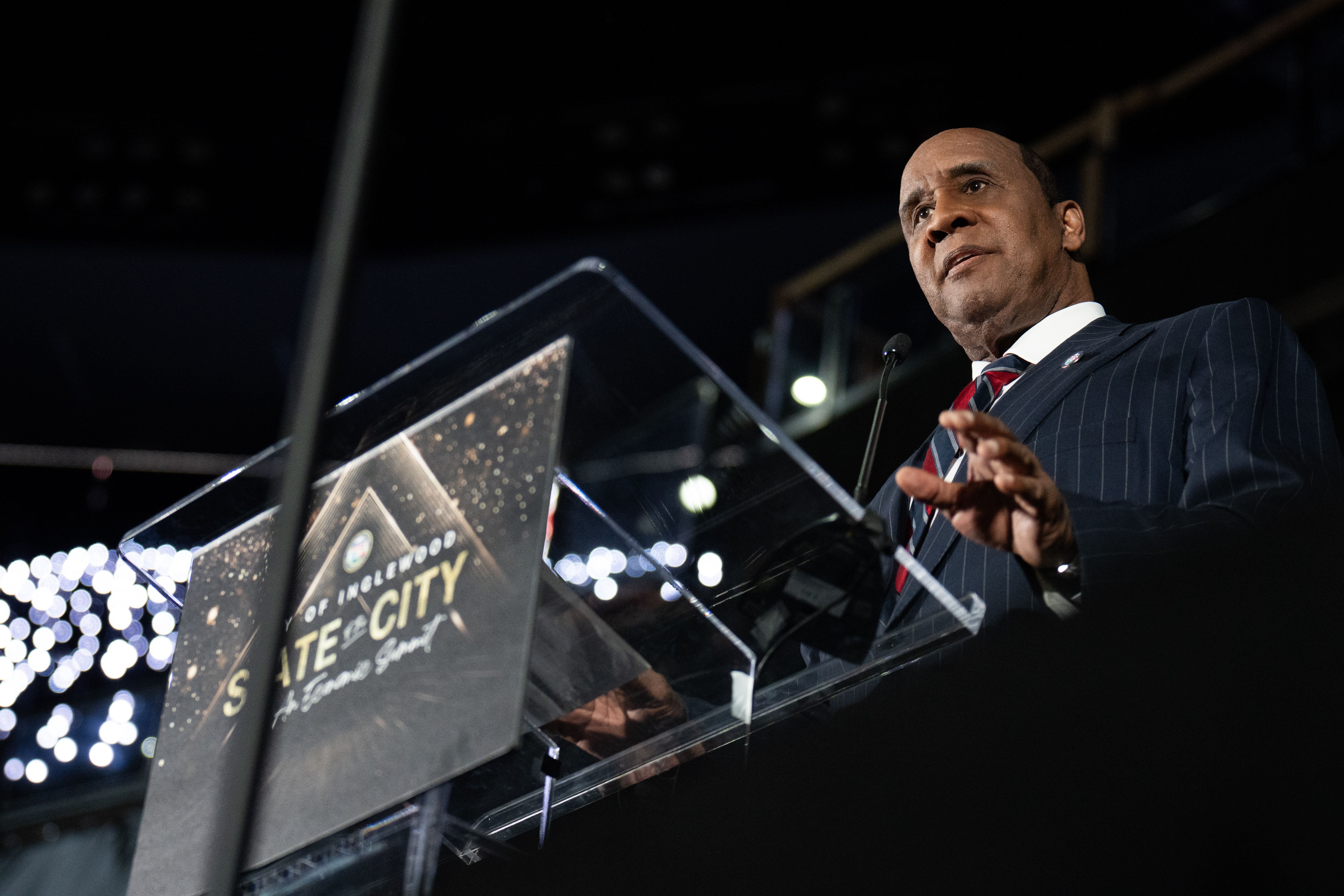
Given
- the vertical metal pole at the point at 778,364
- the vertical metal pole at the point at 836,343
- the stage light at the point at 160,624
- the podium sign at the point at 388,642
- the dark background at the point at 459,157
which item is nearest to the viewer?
the podium sign at the point at 388,642

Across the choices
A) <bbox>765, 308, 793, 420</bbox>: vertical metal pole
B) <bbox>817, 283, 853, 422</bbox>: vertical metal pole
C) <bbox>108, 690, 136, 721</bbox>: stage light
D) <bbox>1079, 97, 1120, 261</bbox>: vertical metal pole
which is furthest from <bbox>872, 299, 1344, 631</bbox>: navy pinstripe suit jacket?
<bbox>108, 690, 136, 721</bbox>: stage light

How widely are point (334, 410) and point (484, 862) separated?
0.51 metres

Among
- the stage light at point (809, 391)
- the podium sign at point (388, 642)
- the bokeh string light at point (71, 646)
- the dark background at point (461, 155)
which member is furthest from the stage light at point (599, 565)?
the dark background at point (461, 155)

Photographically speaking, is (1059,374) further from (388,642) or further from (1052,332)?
(388,642)

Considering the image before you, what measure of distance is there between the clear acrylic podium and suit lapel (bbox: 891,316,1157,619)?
0.96 feet

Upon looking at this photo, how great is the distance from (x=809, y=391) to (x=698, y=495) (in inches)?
151

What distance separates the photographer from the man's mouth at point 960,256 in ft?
5.21

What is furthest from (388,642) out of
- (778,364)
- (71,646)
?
(71,646)

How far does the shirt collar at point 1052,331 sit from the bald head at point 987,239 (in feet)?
0.16

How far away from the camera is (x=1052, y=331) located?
1.51 m

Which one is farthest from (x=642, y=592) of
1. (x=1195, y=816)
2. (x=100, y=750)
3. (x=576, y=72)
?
(x=576, y=72)

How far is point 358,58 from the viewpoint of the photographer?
71 centimetres

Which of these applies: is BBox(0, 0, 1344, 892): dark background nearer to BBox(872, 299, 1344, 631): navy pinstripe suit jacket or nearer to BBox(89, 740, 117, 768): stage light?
BBox(89, 740, 117, 768): stage light

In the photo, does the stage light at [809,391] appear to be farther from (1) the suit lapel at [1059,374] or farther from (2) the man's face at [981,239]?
(1) the suit lapel at [1059,374]
